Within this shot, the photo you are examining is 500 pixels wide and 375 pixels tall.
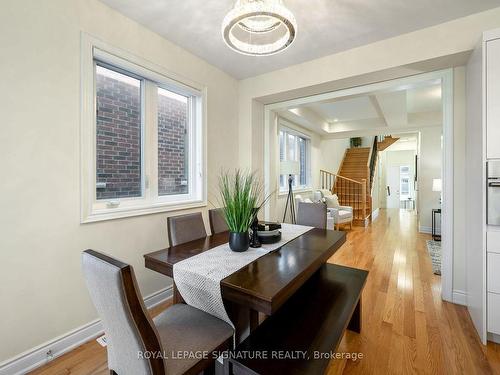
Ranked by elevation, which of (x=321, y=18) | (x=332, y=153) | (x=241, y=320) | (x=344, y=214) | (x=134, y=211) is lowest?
(x=241, y=320)

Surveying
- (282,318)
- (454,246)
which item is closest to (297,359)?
(282,318)

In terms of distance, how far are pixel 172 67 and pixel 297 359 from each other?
2711mm

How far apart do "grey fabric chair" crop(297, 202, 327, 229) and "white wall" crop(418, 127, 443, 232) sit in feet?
13.2

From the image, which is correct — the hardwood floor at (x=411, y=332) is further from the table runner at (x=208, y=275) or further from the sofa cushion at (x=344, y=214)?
the sofa cushion at (x=344, y=214)

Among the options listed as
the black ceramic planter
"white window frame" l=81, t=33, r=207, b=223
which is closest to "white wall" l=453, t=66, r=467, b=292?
the black ceramic planter

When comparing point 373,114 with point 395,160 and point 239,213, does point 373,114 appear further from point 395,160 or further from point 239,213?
point 395,160

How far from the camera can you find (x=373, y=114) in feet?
17.8

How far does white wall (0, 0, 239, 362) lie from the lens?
152cm

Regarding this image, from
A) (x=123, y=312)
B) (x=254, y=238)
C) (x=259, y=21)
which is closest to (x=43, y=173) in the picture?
(x=123, y=312)

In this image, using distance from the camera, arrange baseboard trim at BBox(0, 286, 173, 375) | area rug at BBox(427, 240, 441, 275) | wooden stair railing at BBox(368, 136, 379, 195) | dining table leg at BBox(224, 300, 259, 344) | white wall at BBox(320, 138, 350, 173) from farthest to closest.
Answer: wooden stair railing at BBox(368, 136, 379, 195)
white wall at BBox(320, 138, 350, 173)
area rug at BBox(427, 240, 441, 275)
baseboard trim at BBox(0, 286, 173, 375)
dining table leg at BBox(224, 300, 259, 344)

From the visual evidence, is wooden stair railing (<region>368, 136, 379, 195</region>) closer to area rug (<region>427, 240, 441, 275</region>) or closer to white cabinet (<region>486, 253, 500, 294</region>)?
area rug (<region>427, 240, 441, 275</region>)

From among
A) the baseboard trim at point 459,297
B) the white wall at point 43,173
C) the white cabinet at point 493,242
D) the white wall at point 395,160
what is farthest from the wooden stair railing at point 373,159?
the white wall at point 43,173

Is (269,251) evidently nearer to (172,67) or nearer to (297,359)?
(297,359)

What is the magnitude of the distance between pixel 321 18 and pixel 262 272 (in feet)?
7.27
